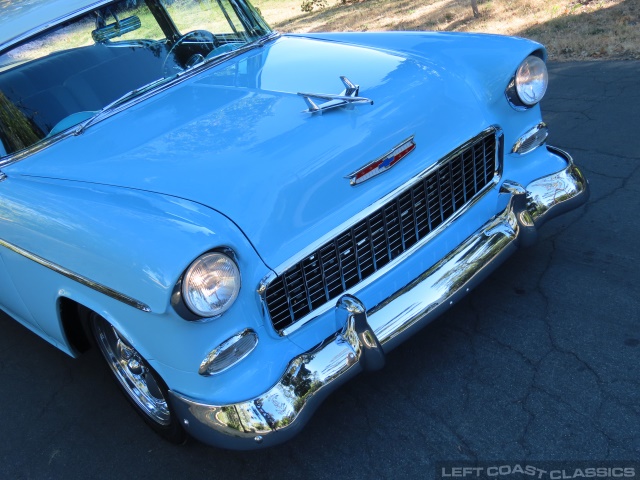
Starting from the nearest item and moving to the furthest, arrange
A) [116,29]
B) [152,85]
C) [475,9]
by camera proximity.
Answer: [152,85] < [116,29] < [475,9]

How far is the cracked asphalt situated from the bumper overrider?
373mm

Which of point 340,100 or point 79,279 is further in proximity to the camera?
point 340,100

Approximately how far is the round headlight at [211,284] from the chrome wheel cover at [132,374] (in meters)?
0.67

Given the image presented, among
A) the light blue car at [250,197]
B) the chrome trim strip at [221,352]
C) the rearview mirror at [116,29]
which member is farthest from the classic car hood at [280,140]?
the rearview mirror at [116,29]

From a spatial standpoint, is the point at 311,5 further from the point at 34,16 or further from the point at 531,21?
the point at 34,16

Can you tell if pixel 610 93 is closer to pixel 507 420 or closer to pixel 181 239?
pixel 507 420

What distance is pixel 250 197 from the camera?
2.22 metres

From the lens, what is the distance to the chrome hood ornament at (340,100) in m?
2.54

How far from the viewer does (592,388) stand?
248cm

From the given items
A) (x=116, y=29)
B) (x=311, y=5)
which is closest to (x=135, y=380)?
(x=116, y=29)

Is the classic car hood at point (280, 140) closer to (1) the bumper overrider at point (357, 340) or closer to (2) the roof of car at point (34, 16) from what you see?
(1) the bumper overrider at point (357, 340)

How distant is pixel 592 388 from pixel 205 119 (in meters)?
1.84

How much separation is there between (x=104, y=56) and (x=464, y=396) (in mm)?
2310

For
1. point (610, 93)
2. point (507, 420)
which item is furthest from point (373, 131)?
point (610, 93)
